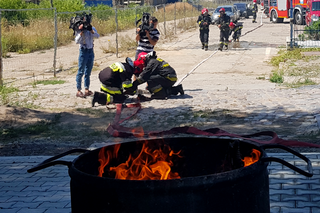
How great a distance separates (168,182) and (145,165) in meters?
0.68

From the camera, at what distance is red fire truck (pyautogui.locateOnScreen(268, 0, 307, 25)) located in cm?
3150

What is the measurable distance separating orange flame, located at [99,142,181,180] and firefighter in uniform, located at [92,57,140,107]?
249 inches

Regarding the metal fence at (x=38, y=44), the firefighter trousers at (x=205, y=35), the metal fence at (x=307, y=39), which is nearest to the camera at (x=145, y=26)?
the metal fence at (x=38, y=44)

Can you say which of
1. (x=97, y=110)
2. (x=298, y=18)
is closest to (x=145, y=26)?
(x=97, y=110)

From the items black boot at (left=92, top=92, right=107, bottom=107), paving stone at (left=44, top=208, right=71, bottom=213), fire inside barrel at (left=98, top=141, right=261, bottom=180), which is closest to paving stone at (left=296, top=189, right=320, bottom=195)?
fire inside barrel at (left=98, top=141, right=261, bottom=180)

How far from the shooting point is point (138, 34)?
11.0 meters

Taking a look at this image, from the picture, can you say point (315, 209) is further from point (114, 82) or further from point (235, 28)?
point (235, 28)

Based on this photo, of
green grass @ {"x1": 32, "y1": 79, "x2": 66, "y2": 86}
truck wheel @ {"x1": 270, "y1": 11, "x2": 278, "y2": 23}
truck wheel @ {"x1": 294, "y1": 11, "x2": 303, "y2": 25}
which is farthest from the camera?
truck wheel @ {"x1": 270, "y1": 11, "x2": 278, "y2": 23}

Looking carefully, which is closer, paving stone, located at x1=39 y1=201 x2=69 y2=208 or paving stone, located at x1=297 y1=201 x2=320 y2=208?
paving stone, located at x1=297 y1=201 x2=320 y2=208

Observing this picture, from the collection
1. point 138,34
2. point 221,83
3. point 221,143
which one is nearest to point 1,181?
point 221,143

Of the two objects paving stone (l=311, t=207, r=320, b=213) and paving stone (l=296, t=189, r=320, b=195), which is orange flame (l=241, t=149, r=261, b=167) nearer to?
paving stone (l=311, t=207, r=320, b=213)

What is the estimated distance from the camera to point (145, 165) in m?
3.06

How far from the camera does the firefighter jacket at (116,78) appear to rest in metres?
9.57

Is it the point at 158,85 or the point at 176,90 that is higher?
the point at 158,85
